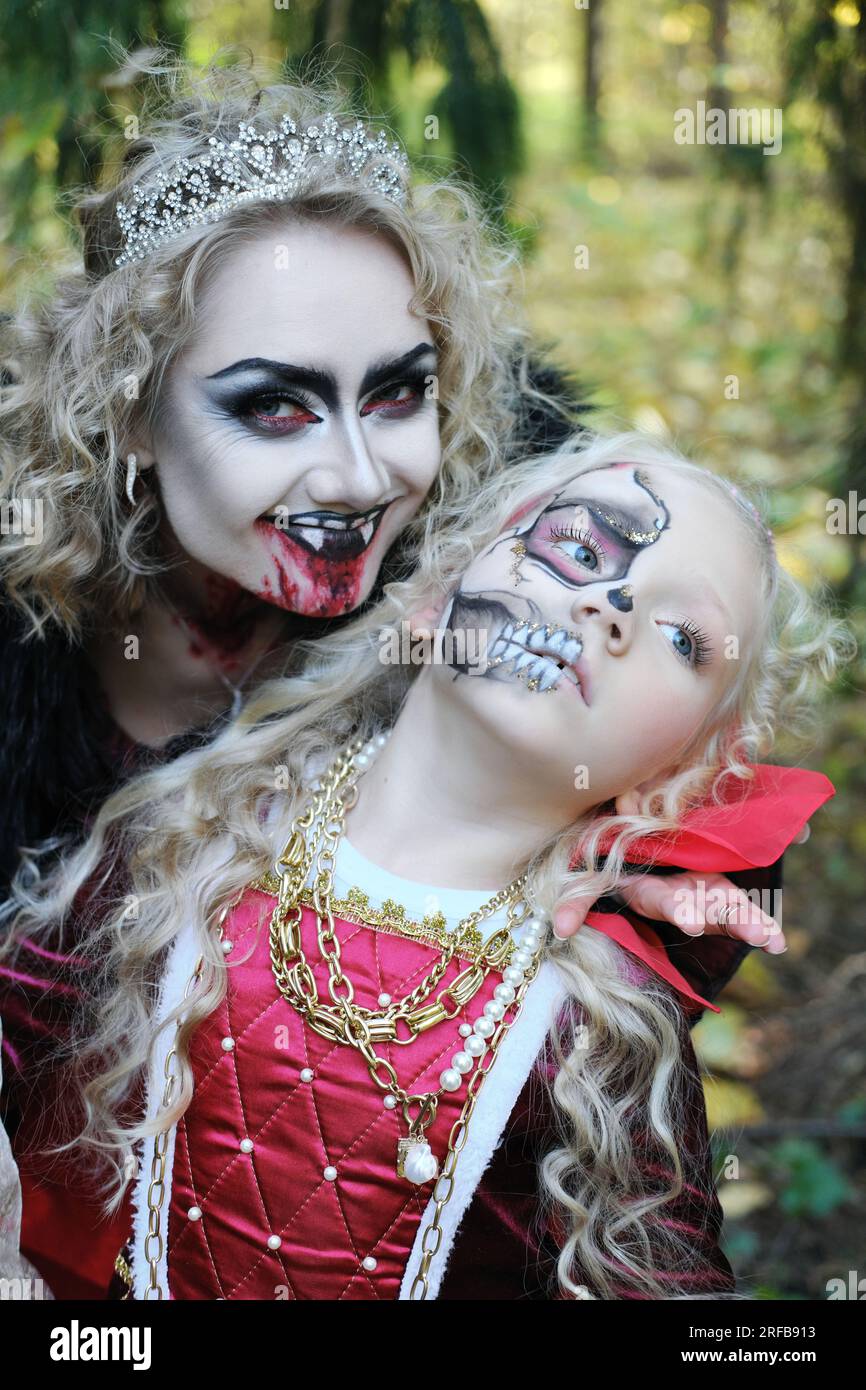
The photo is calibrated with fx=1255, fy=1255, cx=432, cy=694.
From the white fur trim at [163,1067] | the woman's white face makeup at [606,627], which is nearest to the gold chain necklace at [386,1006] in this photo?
the white fur trim at [163,1067]

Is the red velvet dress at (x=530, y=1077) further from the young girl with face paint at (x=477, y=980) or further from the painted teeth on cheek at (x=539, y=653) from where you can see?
the painted teeth on cheek at (x=539, y=653)

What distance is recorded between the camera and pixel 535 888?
1968 millimetres

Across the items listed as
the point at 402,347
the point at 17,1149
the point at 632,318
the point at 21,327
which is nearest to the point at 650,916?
the point at 402,347

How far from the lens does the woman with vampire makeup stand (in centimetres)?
203

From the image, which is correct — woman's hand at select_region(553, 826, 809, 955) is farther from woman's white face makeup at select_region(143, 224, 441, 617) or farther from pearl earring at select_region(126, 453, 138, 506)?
pearl earring at select_region(126, 453, 138, 506)

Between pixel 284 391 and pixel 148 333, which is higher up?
pixel 148 333

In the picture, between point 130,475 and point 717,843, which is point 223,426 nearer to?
point 130,475

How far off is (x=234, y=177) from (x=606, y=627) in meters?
0.96

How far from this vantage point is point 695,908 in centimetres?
194

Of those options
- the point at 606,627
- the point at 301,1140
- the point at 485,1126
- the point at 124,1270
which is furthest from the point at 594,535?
the point at 124,1270

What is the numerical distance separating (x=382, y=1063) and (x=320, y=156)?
146 cm

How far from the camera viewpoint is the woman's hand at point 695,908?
1911 mm

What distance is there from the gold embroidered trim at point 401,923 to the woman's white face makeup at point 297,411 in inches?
20.7
